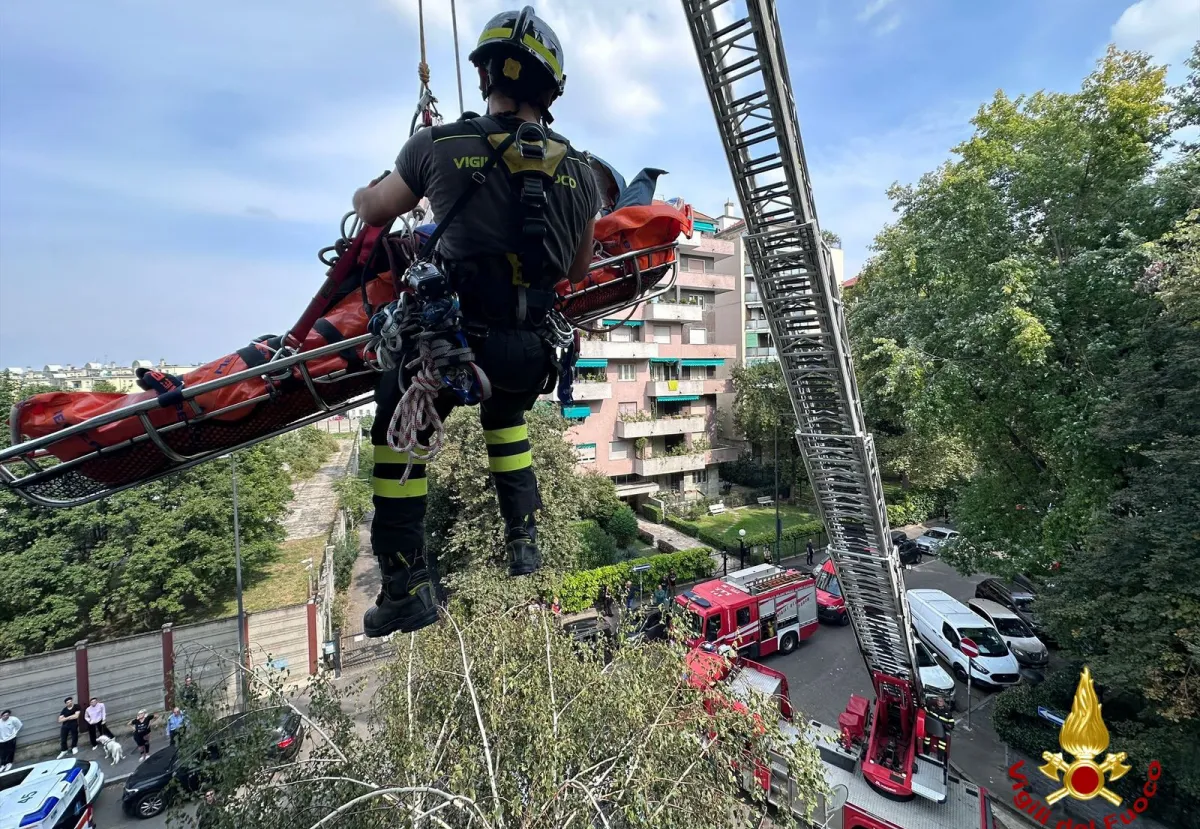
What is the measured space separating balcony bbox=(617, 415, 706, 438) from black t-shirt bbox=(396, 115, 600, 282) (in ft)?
67.2

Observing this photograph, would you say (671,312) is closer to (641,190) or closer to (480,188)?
(641,190)

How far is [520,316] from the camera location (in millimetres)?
2336

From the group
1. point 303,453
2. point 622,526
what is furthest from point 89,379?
point 622,526

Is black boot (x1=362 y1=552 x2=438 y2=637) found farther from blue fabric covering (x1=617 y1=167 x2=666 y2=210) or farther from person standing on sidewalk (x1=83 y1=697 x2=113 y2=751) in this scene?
person standing on sidewalk (x1=83 y1=697 x2=113 y2=751)

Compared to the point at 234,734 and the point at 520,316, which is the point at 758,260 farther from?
the point at 234,734

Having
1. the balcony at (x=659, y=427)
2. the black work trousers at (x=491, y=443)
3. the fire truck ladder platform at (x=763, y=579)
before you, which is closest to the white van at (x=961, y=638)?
the fire truck ladder platform at (x=763, y=579)

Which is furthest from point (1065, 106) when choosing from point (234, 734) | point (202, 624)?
point (202, 624)

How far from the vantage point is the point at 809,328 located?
6391 mm

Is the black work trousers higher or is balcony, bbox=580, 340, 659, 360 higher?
balcony, bbox=580, 340, 659, 360

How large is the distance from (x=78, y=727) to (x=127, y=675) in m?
1.09

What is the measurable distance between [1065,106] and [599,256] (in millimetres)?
12409

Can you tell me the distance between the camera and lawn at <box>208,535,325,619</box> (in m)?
15.4

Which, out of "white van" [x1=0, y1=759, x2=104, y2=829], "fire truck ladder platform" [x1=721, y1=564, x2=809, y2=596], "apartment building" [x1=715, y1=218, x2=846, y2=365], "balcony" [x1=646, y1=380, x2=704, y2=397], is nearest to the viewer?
"white van" [x1=0, y1=759, x2=104, y2=829]
